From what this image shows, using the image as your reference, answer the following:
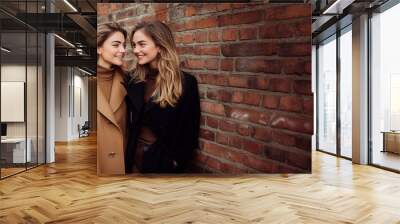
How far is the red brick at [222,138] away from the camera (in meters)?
5.23

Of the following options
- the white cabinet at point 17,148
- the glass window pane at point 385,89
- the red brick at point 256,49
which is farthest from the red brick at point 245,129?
the white cabinet at point 17,148

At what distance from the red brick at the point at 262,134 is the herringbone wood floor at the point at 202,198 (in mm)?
582

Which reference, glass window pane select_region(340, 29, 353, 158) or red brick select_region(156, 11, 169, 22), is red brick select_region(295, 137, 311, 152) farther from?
glass window pane select_region(340, 29, 353, 158)

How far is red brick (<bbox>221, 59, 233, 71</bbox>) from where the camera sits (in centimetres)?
521

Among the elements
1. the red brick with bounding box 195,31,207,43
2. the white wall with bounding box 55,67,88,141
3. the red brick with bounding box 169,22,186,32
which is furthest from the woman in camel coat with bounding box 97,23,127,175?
the white wall with bounding box 55,67,88,141

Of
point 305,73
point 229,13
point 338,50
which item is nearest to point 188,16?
point 229,13

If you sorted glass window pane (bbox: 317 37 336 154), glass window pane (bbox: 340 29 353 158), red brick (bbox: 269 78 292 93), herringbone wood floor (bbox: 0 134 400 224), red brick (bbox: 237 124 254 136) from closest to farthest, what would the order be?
herringbone wood floor (bbox: 0 134 400 224) < red brick (bbox: 269 78 292 93) < red brick (bbox: 237 124 254 136) < glass window pane (bbox: 340 29 353 158) < glass window pane (bbox: 317 37 336 154)

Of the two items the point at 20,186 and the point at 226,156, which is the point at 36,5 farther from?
the point at 226,156

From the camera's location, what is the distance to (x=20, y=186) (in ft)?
16.5

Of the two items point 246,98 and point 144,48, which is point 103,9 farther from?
point 246,98

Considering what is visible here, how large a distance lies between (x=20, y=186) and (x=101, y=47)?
83.0 inches

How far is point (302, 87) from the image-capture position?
5.10 meters

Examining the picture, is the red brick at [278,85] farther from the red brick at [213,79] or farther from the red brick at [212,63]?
the red brick at [212,63]

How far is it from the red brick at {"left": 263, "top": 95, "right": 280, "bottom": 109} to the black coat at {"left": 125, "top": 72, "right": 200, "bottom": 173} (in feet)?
2.96
